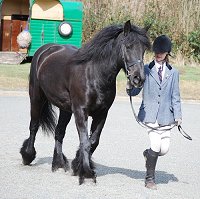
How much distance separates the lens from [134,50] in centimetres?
634

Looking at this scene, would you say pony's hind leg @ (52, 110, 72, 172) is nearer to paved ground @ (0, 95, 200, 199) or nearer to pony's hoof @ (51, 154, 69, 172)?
pony's hoof @ (51, 154, 69, 172)

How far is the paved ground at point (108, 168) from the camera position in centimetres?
621

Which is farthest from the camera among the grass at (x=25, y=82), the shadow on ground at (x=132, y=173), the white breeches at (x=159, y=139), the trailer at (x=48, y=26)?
the trailer at (x=48, y=26)

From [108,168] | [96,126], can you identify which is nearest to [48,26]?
[108,168]

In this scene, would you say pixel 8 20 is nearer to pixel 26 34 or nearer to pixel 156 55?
pixel 26 34

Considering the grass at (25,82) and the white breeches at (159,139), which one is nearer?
the white breeches at (159,139)

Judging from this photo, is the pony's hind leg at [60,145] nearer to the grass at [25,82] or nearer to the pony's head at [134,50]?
the pony's head at [134,50]

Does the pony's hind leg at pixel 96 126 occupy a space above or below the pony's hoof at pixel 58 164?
above

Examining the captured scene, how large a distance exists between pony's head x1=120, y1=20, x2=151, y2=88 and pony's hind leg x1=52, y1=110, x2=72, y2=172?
5.54ft

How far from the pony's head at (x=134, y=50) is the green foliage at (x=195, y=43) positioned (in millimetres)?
18085

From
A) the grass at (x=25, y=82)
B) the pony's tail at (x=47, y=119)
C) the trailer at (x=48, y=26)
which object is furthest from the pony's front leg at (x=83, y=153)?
the trailer at (x=48, y=26)

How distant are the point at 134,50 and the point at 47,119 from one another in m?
2.35

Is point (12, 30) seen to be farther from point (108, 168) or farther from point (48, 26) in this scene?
point (108, 168)

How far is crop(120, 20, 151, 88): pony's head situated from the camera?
6.20 m
